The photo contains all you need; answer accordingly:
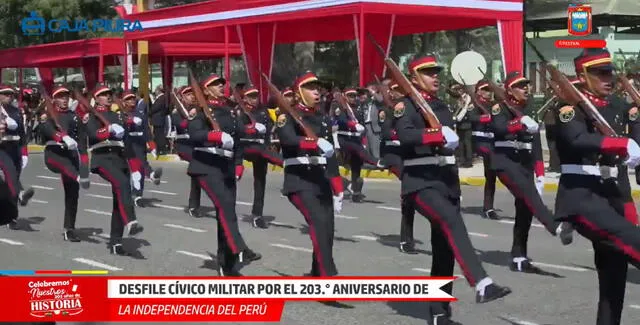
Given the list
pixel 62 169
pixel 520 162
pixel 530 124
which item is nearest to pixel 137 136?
pixel 62 169

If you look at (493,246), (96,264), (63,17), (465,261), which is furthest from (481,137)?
(63,17)

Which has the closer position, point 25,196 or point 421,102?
point 421,102

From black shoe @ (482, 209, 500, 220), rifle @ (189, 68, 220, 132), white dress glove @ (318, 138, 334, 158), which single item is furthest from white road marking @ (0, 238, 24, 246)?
black shoe @ (482, 209, 500, 220)

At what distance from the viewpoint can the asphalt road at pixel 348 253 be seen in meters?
8.23

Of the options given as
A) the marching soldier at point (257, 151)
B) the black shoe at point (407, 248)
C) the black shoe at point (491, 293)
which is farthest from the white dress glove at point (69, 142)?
the black shoe at point (491, 293)

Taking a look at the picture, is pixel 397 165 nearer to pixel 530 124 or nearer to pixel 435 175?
pixel 530 124

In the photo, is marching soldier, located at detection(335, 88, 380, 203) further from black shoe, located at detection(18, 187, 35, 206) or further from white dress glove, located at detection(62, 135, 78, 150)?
white dress glove, located at detection(62, 135, 78, 150)

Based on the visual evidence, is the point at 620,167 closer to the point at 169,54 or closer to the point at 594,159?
the point at 594,159

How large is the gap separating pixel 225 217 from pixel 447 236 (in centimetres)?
275

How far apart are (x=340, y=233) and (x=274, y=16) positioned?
9317mm

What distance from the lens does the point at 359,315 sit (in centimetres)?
809

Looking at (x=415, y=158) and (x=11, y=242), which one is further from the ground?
(x=415, y=158)

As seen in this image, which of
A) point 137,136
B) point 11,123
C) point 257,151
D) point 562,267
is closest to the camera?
point 562,267

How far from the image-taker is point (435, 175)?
786cm
